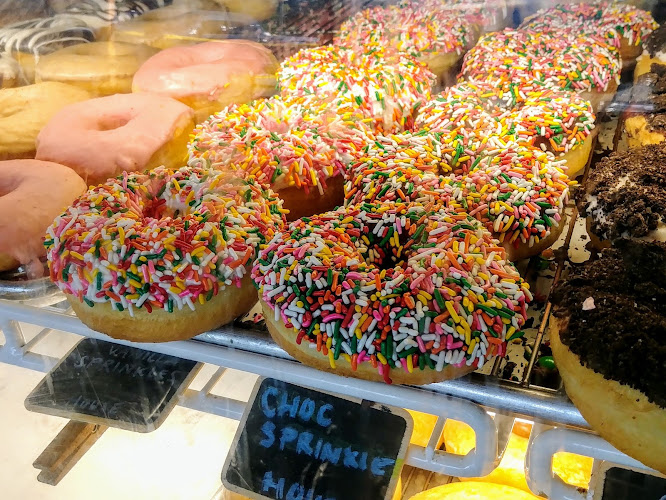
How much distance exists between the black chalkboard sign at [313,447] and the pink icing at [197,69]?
1039 mm

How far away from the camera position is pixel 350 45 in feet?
7.18

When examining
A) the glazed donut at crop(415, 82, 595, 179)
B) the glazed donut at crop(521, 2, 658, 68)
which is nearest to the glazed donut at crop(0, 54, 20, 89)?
the glazed donut at crop(415, 82, 595, 179)

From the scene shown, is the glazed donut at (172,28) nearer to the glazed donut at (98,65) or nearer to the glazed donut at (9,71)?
the glazed donut at (98,65)

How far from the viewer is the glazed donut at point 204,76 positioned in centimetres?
197

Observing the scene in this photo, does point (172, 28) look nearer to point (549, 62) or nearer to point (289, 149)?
point (289, 149)

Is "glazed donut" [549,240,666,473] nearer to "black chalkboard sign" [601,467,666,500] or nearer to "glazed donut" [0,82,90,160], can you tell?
"black chalkboard sign" [601,467,666,500]

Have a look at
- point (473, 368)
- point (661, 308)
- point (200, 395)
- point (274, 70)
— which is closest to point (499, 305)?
point (473, 368)

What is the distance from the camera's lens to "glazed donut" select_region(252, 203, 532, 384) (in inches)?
44.8

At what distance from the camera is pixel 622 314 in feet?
3.45

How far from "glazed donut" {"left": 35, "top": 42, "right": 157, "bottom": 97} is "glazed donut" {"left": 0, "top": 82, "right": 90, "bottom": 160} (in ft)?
0.15

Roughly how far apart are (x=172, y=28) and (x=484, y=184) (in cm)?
107

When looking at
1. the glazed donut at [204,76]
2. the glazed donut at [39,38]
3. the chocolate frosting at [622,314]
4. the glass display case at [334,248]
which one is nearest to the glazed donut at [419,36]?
the glass display case at [334,248]

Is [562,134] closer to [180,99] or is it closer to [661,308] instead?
[661,308]

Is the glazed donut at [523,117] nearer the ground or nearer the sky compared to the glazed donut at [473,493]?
nearer the sky
